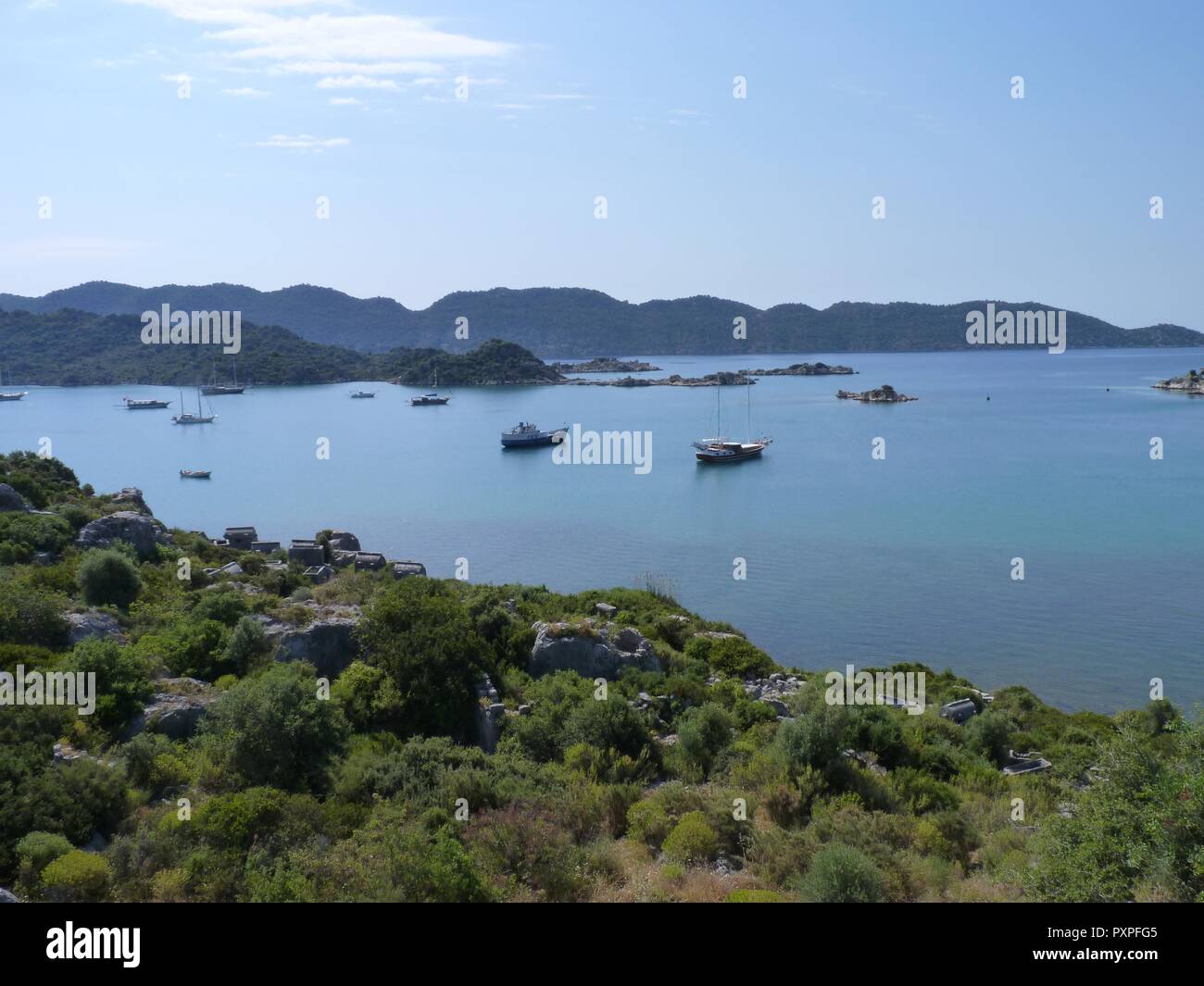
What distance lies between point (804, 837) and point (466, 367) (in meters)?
161

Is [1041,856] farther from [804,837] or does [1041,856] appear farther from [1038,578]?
[1038,578]

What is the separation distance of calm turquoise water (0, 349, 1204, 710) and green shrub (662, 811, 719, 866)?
16.8 meters

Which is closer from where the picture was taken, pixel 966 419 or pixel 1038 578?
pixel 1038 578

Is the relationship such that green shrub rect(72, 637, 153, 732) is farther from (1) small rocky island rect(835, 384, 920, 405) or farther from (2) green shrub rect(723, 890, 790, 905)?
(1) small rocky island rect(835, 384, 920, 405)

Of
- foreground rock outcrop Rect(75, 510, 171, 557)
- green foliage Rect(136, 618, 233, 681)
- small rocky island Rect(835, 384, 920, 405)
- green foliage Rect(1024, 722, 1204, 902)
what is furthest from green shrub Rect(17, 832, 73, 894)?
small rocky island Rect(835, 384, 920, 405)

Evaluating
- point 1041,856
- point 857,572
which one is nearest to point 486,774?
point 1041,856

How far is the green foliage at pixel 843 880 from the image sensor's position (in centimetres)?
757

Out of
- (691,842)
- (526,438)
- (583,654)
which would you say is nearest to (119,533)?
(583,654)

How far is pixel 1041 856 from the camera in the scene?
823 centimetres

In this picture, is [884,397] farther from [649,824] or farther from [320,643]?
[649,824]

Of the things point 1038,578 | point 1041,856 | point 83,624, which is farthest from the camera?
point 1038,578

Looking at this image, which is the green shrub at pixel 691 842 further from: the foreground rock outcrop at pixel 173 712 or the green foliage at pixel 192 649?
the green foliage at pixel 192 649

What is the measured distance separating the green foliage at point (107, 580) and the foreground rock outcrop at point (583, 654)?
9080mm

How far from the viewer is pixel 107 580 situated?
18547 mm
